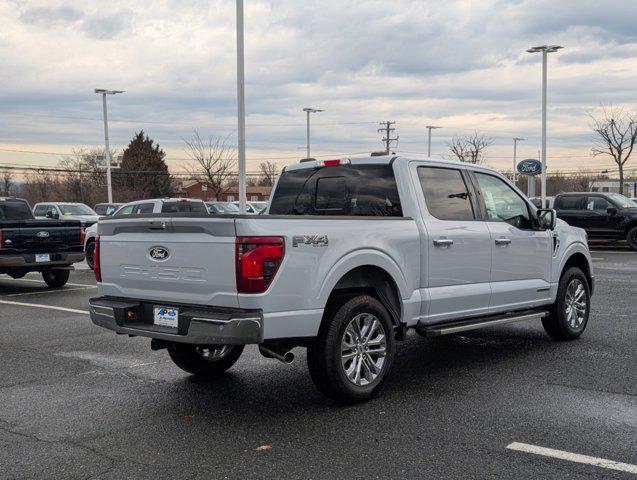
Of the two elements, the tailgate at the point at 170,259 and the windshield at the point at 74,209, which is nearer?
the tailgate at the point at 170,259

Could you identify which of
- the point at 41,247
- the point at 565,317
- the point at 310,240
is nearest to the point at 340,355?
the point at 310,240

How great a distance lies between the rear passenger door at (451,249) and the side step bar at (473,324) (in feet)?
0.27

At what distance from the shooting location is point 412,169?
641 cm

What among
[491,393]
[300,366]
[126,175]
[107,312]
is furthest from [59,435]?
[126,175]

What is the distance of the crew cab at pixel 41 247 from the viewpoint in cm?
1288

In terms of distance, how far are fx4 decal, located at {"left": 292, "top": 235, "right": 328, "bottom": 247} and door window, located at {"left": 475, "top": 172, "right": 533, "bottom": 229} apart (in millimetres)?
2438

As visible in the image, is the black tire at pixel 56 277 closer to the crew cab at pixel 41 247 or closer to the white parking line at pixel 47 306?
the crew cab at pixel 41 247

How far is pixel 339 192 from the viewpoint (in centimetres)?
661

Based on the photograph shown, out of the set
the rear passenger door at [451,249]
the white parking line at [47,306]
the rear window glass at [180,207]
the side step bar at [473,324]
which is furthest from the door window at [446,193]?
the rear window glass at [180,207]

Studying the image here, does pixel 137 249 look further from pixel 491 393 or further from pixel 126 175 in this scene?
pixel 126 175

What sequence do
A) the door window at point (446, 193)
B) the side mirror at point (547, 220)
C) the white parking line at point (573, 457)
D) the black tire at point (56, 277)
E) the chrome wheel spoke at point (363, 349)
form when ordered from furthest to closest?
1. the black tire at point (56, 277)
2. the side mirror at point (547, 220)
3. the door window at point (446, 193)
4. the chrome wheel spoke at point (363, 349)
5. the white parking line at point (573, 457)

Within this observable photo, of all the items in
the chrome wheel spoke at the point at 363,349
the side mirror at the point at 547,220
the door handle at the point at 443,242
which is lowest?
the chrome wheel spoke at the point at 363,349

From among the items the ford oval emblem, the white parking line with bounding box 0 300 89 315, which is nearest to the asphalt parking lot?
the ford oval emblem

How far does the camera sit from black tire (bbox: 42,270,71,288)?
563 inches
